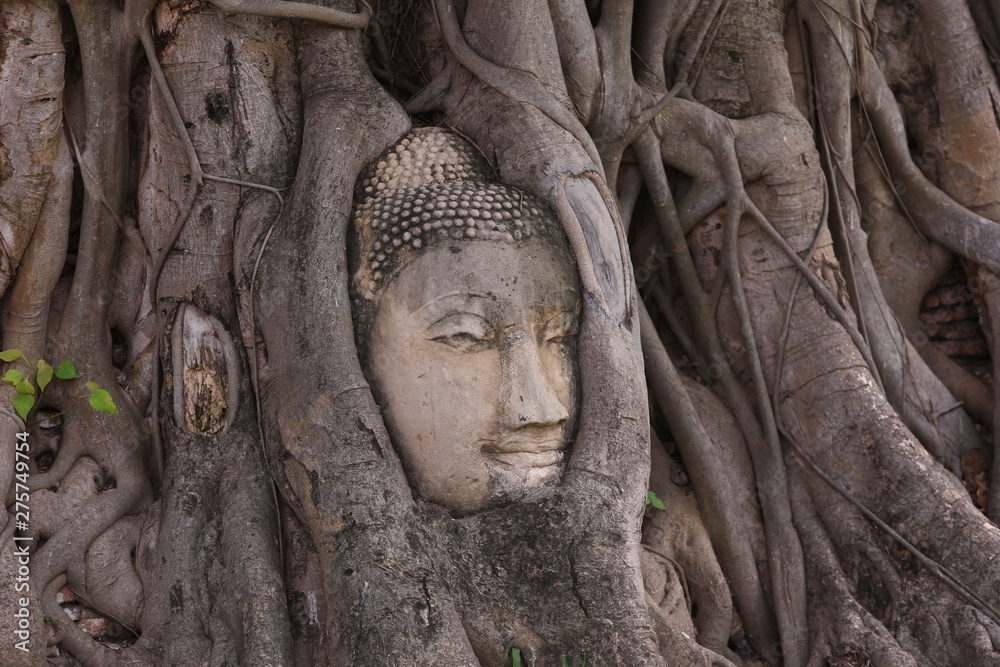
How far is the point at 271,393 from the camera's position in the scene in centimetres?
250

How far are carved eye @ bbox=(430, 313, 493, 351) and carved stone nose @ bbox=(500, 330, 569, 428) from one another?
0.07 metres

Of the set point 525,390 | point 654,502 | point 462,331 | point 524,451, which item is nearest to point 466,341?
point 462,331

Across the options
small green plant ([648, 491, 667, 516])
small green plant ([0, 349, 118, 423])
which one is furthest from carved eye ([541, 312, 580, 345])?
small green plant ([0, 349, 118, 423])

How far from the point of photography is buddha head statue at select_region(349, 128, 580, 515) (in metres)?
2.41

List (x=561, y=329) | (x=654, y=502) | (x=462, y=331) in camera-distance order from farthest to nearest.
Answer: (x=654, y=502) → (x=561, y=329) → (x=462, y=331)

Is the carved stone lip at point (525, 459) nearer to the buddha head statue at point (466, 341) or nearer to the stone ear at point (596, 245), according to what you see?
the buddha head statue at point (466, 341)

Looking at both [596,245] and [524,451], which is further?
[596,245]

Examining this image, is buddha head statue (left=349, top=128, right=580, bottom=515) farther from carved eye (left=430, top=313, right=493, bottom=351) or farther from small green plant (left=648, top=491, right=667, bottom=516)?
small green plant (left=648, top=491, right=667, bottom=516)

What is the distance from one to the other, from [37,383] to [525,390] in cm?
150

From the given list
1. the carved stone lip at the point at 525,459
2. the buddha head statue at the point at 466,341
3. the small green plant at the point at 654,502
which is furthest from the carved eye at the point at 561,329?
the small green plant at the point at 654,502

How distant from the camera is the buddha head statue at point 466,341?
2410mm

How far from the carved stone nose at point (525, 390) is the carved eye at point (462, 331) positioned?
0.23 ft

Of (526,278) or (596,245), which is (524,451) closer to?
(526,278)

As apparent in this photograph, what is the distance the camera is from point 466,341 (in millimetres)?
2426
